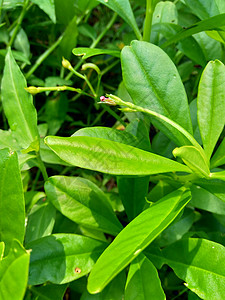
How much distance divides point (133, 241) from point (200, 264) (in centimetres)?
20

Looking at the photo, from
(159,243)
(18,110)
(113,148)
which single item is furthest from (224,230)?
(18,110)

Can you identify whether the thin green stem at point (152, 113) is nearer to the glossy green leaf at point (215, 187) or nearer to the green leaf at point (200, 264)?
the glossy green leaf at point (215, 187)

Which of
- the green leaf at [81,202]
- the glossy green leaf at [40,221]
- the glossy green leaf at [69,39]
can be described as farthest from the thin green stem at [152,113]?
the glossy green leaf at [69,39]

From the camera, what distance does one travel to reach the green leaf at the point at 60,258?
2.27 ft

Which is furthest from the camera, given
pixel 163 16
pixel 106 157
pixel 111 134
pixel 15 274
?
pixel 163 16

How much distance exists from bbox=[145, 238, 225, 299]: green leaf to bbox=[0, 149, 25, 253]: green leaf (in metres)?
0.31

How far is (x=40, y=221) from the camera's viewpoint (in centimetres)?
83

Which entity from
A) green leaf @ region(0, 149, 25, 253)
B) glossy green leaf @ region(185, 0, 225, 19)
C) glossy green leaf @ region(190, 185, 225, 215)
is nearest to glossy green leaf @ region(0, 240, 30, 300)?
green leaf @ region(0, 149, 25, 253)

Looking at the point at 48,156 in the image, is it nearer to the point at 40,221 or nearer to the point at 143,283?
the point at 40,221

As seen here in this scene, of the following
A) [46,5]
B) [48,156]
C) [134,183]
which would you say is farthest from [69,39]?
[134,183]

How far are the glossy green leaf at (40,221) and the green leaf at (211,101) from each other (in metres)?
0.38

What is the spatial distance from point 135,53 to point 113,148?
0.75 feet

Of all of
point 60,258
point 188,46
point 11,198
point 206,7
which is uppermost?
point 206,7

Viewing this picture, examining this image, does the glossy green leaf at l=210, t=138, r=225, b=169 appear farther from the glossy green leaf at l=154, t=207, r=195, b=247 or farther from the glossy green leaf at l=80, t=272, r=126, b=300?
the glossy green leaf at l=80, t=272, r=126, b=300
